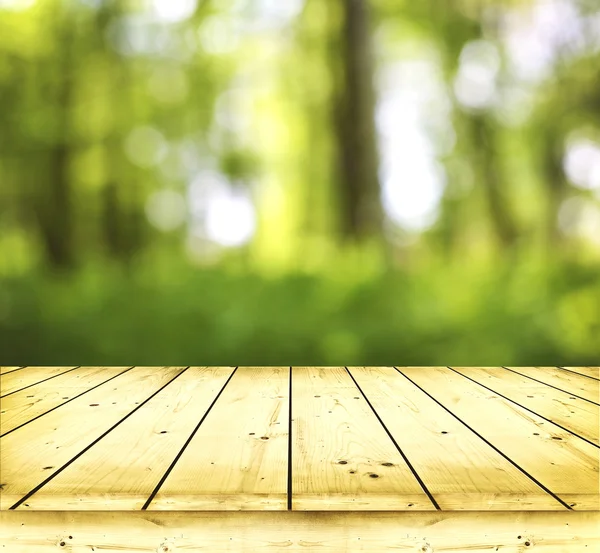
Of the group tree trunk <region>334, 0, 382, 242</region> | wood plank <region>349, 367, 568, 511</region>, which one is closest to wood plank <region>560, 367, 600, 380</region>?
wood plank <region>349, 367, 568, 511</region>

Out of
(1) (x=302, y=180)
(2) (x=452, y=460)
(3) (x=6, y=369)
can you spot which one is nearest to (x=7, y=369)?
(3) (x=6, y=369)

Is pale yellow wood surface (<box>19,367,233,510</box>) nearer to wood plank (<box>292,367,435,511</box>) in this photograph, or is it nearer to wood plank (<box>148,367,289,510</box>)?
wood plank (<box>148,367,289,510</box>)

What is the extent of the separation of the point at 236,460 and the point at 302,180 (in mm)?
3553

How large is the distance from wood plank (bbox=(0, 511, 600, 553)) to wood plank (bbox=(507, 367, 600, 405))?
40.7 inches

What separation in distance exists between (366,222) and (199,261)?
885mm

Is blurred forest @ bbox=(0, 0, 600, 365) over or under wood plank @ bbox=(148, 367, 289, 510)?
over

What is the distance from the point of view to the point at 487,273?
3113mm

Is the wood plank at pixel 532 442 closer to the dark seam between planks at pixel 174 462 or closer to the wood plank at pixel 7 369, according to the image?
the dark seam between planks at pixel 174 462

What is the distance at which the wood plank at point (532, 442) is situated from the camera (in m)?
1.19

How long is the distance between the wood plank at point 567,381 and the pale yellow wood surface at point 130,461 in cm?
115

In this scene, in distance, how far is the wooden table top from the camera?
113 centimetres

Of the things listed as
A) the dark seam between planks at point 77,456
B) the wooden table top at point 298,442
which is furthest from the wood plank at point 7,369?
the dark seam between planks at point 77,456

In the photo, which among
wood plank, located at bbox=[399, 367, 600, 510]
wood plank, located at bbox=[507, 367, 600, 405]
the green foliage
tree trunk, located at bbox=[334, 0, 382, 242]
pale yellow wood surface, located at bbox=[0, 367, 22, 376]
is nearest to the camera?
wood plank, located at bbox=[399, 367, 600, 510]

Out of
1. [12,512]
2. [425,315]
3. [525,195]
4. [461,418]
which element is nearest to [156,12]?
[425,315]
